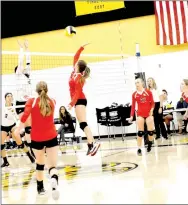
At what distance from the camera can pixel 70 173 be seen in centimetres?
595

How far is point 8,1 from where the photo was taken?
50.5ft

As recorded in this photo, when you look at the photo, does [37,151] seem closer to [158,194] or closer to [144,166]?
[158,194]

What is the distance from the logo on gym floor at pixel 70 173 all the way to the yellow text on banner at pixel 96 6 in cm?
635

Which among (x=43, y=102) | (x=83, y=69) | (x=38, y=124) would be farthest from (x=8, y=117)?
(x=43, y=102)

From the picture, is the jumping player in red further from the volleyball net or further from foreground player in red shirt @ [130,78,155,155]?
the volleyball net

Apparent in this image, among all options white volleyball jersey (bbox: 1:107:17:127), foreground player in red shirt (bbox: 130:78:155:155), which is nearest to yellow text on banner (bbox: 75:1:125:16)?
foreground player in red shirt (bbox: 130:78:155:155)

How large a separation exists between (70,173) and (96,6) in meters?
7.03

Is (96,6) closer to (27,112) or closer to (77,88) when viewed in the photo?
(77,88)

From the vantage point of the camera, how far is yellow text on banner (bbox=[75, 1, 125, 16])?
11.5 meters

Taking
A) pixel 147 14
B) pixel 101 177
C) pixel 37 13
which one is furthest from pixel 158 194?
pixel 37 13

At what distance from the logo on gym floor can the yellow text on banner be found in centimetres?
635

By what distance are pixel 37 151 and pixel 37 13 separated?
11632 mm

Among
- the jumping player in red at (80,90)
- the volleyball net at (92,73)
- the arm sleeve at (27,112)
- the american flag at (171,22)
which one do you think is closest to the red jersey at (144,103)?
the jumping player in red at (80,90)

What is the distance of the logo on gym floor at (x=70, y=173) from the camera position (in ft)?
17.7
